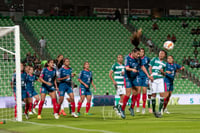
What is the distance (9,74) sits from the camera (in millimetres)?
22375

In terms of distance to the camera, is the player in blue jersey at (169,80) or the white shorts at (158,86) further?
the player in blue jersey at (169,80)

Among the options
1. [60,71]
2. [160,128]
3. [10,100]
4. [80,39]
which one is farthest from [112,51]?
[160,128]

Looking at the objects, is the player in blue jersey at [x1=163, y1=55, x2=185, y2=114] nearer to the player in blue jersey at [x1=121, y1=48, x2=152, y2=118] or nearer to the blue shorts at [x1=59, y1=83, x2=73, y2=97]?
the player in blue jersey at [x1=121, y1=48, x2=152, y2=118]

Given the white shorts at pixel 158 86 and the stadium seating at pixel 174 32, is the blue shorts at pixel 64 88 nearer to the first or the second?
the white shorts at pixel 158 86

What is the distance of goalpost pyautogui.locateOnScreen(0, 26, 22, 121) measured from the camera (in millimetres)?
14594

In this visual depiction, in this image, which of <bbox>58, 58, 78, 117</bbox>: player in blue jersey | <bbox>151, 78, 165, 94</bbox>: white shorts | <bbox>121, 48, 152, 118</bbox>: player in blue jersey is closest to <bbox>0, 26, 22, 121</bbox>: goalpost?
<bbox>58, 58, 78, 117</bbox>: player in blue jersey

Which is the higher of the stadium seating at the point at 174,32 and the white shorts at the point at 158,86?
the stadium seating at the point at 174,32

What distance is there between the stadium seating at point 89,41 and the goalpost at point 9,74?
9966mm

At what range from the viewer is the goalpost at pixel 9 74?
47.9 ft

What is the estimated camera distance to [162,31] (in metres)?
39.2

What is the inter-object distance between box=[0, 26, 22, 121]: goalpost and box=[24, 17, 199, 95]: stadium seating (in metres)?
9.97

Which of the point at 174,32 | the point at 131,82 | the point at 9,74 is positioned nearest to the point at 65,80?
the point at 131,82

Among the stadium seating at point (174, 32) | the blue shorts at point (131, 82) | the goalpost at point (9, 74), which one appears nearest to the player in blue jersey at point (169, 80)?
the blue shorts at point (131, 82)

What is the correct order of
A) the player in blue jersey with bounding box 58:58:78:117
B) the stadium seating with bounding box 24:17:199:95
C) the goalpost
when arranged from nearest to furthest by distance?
the goalpost
the player in blue jersey with bounding box 58:58:78:117
the stadium seating with bounding box 24:17:199:95
